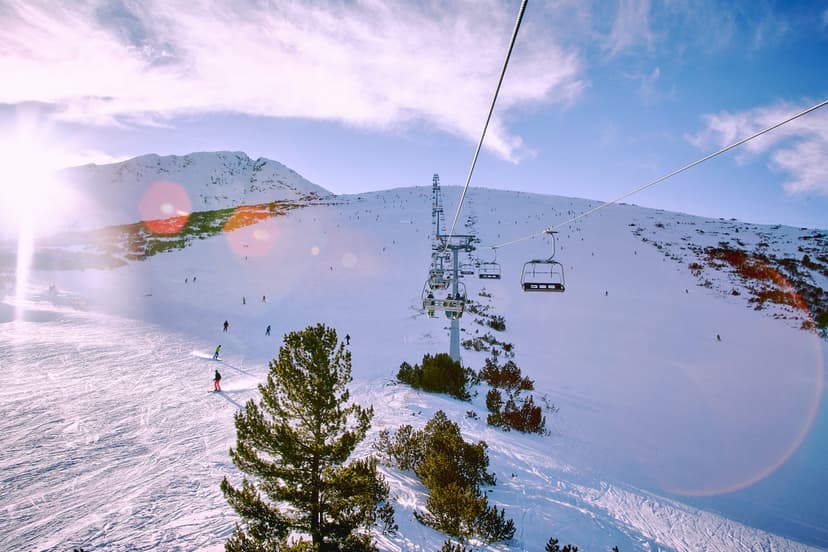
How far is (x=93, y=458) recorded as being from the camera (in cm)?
889

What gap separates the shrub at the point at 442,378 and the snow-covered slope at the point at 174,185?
108 meters

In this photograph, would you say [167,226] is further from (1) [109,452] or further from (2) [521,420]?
(2) [521,420]

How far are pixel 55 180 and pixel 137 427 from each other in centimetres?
18793

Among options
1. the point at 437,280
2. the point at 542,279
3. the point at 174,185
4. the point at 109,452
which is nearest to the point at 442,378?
the point at 437,280

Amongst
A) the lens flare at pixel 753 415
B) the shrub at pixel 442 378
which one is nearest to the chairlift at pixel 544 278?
the shrub at pixel 442 378

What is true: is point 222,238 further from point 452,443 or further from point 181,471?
point 452,443

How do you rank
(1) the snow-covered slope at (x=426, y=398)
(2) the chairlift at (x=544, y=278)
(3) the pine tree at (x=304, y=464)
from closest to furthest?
(3) the pine tree at (x=304, y=464) < (1) the snow-covered slope at (x=426, y=398) < (2) the chairlift at (x=544, y=278)

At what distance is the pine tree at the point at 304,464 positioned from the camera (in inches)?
211

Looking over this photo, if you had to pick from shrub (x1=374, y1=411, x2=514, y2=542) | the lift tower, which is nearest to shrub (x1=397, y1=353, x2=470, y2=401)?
the lift tower

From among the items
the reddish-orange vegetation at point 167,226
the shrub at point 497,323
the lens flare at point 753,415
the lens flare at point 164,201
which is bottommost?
the lens flare at point 753,415

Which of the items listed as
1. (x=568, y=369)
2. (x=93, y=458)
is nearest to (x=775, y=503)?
(x=568, y=369)

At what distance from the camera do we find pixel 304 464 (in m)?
5.70

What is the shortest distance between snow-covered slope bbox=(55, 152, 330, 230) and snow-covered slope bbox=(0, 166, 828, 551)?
93069 mm

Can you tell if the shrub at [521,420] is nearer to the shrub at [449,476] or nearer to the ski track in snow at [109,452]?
the shrub at [449,476]
